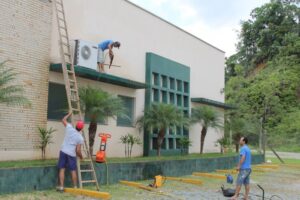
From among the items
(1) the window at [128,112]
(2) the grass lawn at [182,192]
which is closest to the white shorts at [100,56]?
(1) the window at [128,112]

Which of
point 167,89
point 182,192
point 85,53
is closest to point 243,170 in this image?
point 182,192

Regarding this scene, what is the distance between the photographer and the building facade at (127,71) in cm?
1366

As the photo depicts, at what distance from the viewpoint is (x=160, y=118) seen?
17.8 metres

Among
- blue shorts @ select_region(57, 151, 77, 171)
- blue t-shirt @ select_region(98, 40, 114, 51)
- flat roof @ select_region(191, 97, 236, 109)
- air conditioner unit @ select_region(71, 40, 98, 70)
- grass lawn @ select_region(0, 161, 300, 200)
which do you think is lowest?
grass lawn @ select_region(0, 161, 300, 200)

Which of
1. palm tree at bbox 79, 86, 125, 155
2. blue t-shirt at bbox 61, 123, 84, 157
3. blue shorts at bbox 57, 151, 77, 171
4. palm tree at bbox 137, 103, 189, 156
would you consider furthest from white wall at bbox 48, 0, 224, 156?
blue shorts at bbox 57, 151, 77, 171

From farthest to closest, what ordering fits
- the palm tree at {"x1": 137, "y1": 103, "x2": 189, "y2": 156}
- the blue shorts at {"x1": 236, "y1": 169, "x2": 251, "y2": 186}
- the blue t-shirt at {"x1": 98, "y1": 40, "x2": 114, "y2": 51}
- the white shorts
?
the palm tree at {"x1": 137, "y1": 103, "x2": 189, "y2": 156}
the blue t-shirt at {"x1": 98, "y1": 40, "x2": 114, "y2": 51}
the white shorts
the blue shorts at {"x1": 236, "y1": 169, "x2": 251, "y2": 186}

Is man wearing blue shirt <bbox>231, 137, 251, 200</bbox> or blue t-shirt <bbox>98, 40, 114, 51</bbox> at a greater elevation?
blue t-shirt <bbox>98, 40, 114, 51</bbox>

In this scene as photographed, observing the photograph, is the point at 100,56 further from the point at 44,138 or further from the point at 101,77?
the point at 44,138

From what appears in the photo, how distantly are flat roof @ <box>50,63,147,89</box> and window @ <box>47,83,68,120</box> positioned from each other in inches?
26.7

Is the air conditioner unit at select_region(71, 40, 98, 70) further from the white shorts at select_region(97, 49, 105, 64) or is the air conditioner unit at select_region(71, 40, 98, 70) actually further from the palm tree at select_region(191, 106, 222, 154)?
the palm tree at select_region(191, 106, 222, 154)

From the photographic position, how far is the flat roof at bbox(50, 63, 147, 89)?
46.4 ft

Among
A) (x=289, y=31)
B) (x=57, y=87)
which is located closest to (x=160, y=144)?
(x=57, y=87)

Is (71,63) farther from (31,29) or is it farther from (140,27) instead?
(140,27)

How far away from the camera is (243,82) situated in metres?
30.5
